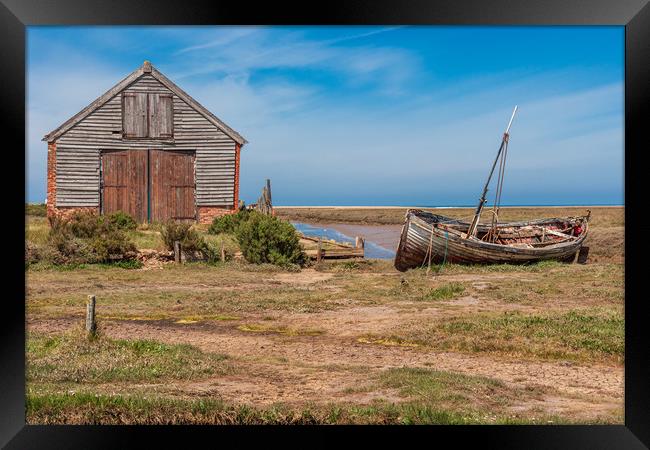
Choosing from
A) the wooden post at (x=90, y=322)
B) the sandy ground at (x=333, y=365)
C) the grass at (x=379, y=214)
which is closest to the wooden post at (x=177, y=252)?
the sandy ground at (x=333, y=365)

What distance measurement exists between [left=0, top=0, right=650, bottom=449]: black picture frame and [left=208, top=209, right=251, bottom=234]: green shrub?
19242 mm

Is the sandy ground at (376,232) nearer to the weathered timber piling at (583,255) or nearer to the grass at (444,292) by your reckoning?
the weathered timber piling at (583,255)

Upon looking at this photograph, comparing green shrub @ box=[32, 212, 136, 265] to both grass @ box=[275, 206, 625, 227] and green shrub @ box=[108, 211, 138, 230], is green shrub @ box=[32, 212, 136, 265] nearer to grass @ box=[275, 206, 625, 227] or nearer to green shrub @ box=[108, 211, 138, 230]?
green shrub @ box=[108, 211, 138, 230]

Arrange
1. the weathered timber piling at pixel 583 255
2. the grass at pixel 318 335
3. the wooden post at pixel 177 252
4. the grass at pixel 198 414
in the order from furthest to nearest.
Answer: the weathered timber piling at pixel 583 255, the wooden post at pixel 177 252, the grass at pixel 318 335, the grass at pixel 198 414

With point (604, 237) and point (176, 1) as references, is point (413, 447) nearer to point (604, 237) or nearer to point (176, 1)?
point (176, 1)

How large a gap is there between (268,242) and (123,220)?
7073mm

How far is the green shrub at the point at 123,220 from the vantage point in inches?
914

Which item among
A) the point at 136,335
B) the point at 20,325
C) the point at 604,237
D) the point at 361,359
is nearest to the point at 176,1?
the point at 20,325

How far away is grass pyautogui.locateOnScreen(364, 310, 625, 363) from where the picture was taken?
402 inches

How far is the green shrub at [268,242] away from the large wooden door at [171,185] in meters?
6.11

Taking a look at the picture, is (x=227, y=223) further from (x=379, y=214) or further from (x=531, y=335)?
(x=379, y=214)

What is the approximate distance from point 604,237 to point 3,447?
31.5 m

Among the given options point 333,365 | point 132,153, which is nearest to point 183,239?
point 132,153

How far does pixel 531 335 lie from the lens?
10898 millimetres
